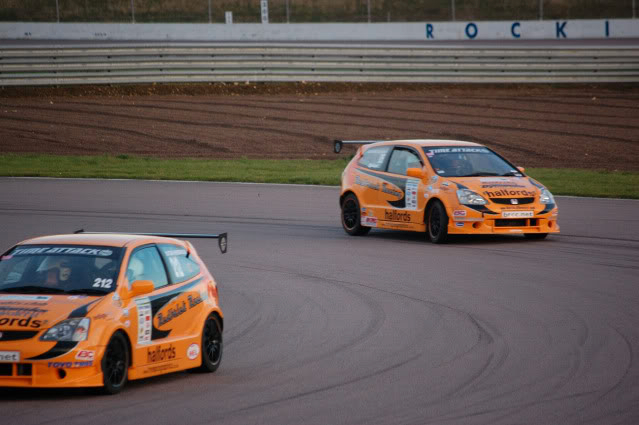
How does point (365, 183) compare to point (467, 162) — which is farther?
point (365, 183)

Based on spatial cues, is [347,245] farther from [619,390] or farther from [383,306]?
[619,390]

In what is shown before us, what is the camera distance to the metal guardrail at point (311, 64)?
36.8 meters

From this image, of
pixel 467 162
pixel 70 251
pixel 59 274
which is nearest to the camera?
pixel 59 274

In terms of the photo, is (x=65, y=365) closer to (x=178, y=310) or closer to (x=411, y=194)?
(x=178, y=310)

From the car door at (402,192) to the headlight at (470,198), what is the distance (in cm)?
72

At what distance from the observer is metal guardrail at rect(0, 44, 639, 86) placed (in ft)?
121

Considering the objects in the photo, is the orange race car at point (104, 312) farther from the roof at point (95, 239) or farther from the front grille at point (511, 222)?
the front grille at point (511, 222)

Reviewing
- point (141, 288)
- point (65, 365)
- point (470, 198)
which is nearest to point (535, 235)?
point (470, 198)

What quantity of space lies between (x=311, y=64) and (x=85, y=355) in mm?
31258

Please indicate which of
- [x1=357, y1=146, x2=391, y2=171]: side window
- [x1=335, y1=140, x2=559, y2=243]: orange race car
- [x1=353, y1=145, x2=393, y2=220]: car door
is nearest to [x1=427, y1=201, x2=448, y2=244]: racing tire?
[x1=335, y1=140, x2=559, y2=243]: orange race car

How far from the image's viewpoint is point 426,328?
11102 mm

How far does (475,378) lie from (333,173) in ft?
63.0

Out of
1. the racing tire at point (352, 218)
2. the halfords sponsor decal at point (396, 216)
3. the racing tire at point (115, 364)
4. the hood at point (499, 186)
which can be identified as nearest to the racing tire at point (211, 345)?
the racing tire at point (115, 364)

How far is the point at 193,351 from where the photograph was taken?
30.0ft
